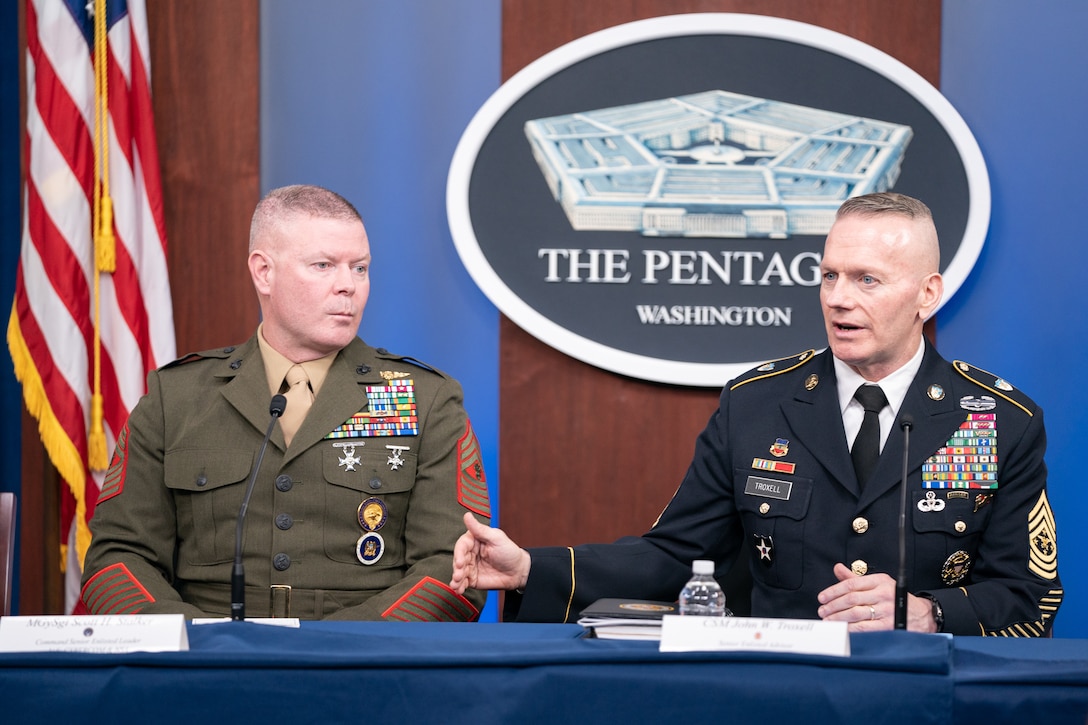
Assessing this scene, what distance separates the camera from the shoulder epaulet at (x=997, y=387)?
226cm

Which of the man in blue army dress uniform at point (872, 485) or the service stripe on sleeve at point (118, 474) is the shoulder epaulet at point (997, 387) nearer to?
the man in blue army dress uniform at point (872, 485)

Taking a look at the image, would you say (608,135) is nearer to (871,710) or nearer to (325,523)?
(325,523)

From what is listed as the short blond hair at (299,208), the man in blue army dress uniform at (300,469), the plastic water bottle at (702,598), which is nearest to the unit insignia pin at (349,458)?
the man in blue army dress uniform at (300,469)

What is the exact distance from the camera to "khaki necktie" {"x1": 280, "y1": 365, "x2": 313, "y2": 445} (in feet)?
7.92

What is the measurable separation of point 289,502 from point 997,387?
1.42m

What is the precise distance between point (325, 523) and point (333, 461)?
0.13m

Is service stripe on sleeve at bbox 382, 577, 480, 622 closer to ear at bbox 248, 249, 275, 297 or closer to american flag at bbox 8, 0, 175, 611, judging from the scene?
ear at bbox 248, 249, 275, 297

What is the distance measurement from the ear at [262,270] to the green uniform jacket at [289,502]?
0.17m

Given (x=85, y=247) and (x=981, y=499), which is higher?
(x=85, y=247)

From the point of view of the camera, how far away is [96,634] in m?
1.51

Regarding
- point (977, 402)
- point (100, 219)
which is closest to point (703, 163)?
point (977, 402)

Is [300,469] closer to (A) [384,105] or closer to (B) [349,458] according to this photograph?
(B) [349,458]

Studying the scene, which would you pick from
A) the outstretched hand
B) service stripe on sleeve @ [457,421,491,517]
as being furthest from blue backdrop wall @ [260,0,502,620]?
the outstretched hand

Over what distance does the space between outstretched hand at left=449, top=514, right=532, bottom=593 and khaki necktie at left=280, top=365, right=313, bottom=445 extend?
21.4 inches
